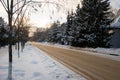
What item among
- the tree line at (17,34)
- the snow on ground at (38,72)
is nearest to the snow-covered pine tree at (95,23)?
the tree line at (17,34)

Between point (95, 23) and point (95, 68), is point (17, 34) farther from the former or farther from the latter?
point (95, 68)

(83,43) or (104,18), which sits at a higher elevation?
(104,18)

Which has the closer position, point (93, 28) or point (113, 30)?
point (93, 28)

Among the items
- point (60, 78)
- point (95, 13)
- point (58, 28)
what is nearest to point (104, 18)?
point (95, 13)

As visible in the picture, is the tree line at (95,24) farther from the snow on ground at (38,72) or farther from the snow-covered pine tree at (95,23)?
the snow on ground at (38,72)

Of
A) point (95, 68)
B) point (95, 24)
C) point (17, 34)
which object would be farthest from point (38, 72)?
point (95, 24)

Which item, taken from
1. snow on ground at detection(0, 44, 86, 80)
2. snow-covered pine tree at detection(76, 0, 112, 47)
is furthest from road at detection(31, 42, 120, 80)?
snow-covered pine tree at detection(76, 0, 112, 47)

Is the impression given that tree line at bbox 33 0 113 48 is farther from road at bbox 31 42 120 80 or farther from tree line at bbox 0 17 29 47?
road at bbox 31 42 120 80

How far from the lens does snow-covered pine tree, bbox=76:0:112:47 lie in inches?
1634

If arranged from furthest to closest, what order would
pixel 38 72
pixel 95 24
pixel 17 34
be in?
pixel 95 24, pixel 17 34, pixel 38 72

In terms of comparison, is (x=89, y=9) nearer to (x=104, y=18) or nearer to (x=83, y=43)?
(x=104, y=18)

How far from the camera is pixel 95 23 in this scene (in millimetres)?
42188

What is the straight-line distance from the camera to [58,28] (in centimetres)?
9675

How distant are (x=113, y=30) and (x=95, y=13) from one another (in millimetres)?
5999
